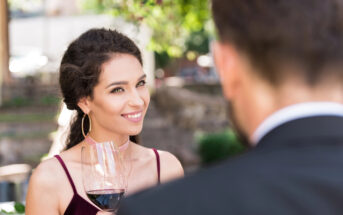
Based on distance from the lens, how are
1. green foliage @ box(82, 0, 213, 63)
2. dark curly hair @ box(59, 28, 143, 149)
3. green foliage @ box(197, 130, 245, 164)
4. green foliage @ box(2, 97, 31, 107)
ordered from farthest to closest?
green foliage @ box(2, 97, 31, 107) → green foliage @ box(197, 130, 245, 164) → green foliage @ box(82, 0, 213, 63) → dark curly hair @ box(59, 28, 143, 149)

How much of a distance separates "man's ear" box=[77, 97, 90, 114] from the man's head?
1694mm

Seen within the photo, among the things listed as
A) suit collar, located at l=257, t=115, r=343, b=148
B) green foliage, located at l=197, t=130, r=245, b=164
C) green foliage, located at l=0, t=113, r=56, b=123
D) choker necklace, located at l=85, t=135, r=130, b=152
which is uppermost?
suit collar, located at l=257, t=115, r=343, b=148

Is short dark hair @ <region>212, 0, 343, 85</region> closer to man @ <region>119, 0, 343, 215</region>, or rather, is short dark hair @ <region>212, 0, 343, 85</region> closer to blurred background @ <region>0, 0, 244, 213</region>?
man @ <region>119, 0, 343, 215</region>

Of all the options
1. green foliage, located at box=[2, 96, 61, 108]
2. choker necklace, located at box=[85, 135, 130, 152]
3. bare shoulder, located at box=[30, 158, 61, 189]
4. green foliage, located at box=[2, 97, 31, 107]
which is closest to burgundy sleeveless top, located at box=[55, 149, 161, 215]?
bare shoulder, located at box=[30, 158, 61, 189]

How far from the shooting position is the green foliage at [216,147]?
13.4 meters

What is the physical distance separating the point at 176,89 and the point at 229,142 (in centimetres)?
543

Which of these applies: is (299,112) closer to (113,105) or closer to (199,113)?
(113,105)

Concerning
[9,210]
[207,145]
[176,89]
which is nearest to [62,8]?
[176,89]

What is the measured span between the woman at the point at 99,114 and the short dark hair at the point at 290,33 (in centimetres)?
155

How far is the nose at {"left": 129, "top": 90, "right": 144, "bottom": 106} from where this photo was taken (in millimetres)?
2561

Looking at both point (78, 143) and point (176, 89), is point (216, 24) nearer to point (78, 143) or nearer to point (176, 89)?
point (78, 143)

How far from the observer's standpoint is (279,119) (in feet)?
3.35

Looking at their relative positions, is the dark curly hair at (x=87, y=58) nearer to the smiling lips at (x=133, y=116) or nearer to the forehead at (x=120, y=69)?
the forehead at (x=120, y=69)

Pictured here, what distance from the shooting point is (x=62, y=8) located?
3700cm
